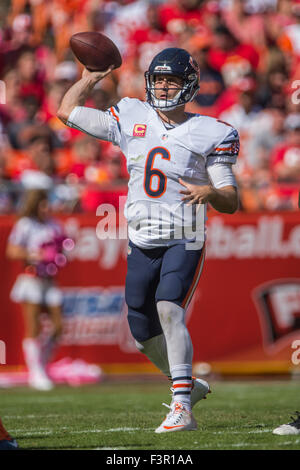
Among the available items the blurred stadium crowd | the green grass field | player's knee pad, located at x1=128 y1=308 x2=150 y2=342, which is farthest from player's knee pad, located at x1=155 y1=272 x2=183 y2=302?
the blurred stadium crowd

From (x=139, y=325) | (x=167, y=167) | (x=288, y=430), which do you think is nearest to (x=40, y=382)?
(x=139, y=325)

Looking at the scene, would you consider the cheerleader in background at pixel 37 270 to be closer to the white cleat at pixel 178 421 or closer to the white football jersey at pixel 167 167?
the white football jersey at pixel 167 167

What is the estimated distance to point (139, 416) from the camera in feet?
18.3

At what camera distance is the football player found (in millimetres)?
4738

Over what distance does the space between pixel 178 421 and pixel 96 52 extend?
2133mm

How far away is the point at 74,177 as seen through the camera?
379 inches

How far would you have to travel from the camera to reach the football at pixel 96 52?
5.15m

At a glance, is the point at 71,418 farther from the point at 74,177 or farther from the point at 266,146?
the point at 266,146

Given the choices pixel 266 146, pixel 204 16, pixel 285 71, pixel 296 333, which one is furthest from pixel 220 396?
pixel 204 16

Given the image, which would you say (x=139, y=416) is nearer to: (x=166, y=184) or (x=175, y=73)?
(x=166, y=184)

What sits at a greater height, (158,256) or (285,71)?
(285,71)

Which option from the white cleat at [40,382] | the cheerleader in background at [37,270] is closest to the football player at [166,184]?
the white cleat at [40,382]

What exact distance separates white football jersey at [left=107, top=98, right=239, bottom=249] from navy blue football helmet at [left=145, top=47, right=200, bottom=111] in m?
0.11

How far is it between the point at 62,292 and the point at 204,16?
17.0 ft
